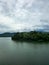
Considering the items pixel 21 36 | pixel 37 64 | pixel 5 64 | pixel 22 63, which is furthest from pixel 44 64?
pixel 21 36

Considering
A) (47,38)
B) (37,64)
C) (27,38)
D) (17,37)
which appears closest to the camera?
(37,64)

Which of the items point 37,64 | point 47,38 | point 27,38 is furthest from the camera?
point 27,38

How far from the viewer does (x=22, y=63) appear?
1216cm

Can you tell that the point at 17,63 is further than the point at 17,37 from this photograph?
No

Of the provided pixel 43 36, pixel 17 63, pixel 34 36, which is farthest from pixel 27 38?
pixel 17 63

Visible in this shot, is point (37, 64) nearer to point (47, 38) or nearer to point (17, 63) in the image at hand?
point (17, 63)

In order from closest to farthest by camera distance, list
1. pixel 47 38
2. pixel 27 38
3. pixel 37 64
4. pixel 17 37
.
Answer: pixel 37 64
pixel 47 38
pixel 27 38
pixel 17 37

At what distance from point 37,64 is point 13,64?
1.98m

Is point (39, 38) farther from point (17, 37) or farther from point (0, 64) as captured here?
point (0, 64)

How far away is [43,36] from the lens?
56.9 meters

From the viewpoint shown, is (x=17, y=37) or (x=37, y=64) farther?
(x=17, y=37)

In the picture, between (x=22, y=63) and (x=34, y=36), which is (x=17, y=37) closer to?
(x=34, y=36)

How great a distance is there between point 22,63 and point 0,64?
1.87 meters

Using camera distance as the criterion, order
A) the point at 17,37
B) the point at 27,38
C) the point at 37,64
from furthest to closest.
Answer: the point at 17,37 → the point at 27,38 → the point at 37,64
